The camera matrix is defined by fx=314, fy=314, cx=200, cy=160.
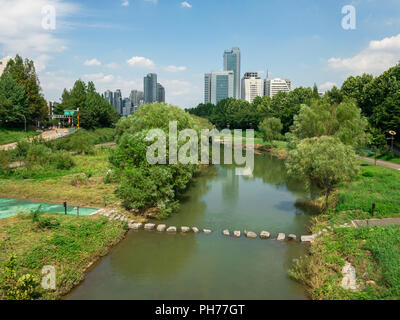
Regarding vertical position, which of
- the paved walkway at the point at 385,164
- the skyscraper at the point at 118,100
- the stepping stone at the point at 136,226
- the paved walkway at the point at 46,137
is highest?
the skyscraper at the point at 118,100

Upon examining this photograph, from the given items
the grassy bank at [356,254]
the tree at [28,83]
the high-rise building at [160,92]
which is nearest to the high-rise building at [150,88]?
the high-rise building at [160,92]

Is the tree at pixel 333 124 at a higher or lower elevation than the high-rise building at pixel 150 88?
lower

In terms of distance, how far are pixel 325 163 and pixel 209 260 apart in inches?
287

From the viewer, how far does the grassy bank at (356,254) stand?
30.2 feet

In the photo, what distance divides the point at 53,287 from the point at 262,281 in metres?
6.82

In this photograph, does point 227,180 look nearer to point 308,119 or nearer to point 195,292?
point 308,119

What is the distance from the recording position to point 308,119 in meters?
25.2

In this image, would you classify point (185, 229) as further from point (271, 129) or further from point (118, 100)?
point (118, 100)

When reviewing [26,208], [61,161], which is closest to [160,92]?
[61,161]

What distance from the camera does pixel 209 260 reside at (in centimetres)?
1244

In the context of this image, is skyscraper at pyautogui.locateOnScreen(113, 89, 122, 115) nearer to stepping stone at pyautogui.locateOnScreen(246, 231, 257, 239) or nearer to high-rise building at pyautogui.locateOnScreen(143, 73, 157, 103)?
high-rise building at pyautogui.locateOnScreen(143, 73, 157, 103)

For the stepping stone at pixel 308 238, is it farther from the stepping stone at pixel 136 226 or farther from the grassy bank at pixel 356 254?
the stepping stone at pixel 136 226

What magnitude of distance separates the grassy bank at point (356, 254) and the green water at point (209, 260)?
0.73 meters

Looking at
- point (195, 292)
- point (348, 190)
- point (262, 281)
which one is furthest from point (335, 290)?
point (348, 190)
